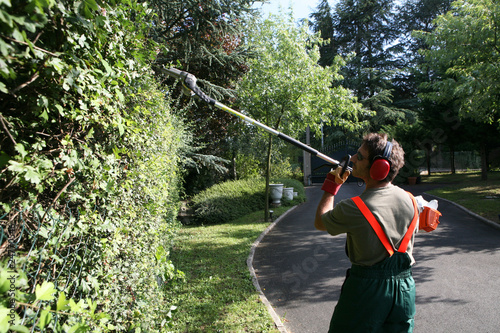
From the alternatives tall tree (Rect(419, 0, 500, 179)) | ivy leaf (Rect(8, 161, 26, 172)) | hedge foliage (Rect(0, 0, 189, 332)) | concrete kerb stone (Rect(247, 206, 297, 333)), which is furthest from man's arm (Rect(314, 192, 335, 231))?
tall tree (Rect(419, 0, 500, 179))

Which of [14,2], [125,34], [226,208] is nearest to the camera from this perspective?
[14,2]

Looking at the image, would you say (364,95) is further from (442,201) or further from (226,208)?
(226,208)

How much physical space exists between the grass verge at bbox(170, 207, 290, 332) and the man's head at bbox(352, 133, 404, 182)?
2.52 metres

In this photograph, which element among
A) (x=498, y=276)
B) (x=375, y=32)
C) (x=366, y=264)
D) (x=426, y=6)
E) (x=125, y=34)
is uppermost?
(x=426, y=6)

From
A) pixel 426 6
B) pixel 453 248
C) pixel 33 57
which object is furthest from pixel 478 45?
pixel 426 6

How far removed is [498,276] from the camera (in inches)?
210

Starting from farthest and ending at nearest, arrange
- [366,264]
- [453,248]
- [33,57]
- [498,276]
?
1. [453,248]
2. [498,276]
3. [366,264]
4. [33,57]

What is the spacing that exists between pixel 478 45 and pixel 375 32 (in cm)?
2200

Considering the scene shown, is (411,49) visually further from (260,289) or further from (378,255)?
(378,255)

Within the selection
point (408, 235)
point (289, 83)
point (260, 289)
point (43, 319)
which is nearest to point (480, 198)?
point (289, 83)

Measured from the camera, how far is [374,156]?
227 cm

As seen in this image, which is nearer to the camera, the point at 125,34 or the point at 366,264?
the point at 366,264

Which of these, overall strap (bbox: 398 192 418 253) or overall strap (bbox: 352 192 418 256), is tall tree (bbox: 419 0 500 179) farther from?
overall strap (bbox: 352 192 418 256)

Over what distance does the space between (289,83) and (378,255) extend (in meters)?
8.25
